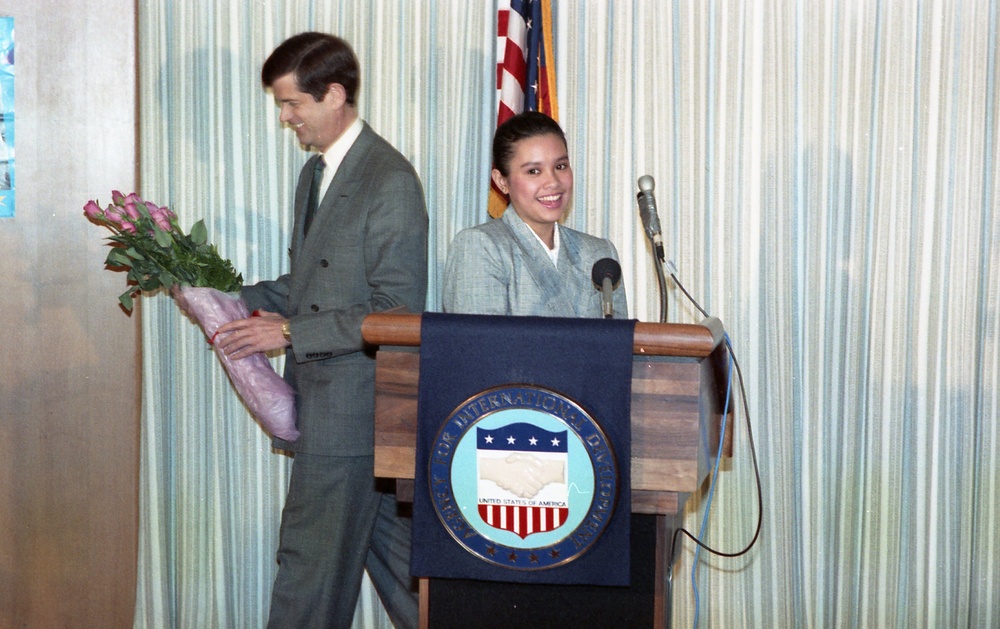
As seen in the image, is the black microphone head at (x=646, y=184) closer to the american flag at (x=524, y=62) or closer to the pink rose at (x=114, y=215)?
the american flag at (x=524, y=62)

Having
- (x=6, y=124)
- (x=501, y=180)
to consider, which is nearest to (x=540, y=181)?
(x=501, y=180)

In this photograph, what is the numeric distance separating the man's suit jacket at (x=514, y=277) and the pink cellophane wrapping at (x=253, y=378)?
1.92 ft

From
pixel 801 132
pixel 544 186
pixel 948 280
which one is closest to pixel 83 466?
pixel 544 186

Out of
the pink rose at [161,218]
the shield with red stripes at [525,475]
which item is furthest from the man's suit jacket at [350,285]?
the shield with red stripes at [525,475]

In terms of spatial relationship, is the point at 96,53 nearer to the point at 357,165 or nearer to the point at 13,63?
the point at 13,63

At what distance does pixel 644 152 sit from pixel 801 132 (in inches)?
21.3

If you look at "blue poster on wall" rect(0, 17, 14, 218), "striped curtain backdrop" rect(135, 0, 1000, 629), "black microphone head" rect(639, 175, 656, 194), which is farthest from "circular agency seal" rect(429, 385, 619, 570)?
"blue poster on wall" rect(0, 17, 14, 218)

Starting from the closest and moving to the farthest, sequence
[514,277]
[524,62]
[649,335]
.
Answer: [649,335], [514,277], [524,62]

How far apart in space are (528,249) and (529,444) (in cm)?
82

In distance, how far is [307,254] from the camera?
2773 mm

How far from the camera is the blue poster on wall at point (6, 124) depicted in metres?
3.35

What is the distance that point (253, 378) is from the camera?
9.05ft

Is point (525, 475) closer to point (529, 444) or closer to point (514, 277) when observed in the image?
point (529, 444)

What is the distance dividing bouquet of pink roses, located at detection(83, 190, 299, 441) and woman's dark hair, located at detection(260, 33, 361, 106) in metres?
0.49
